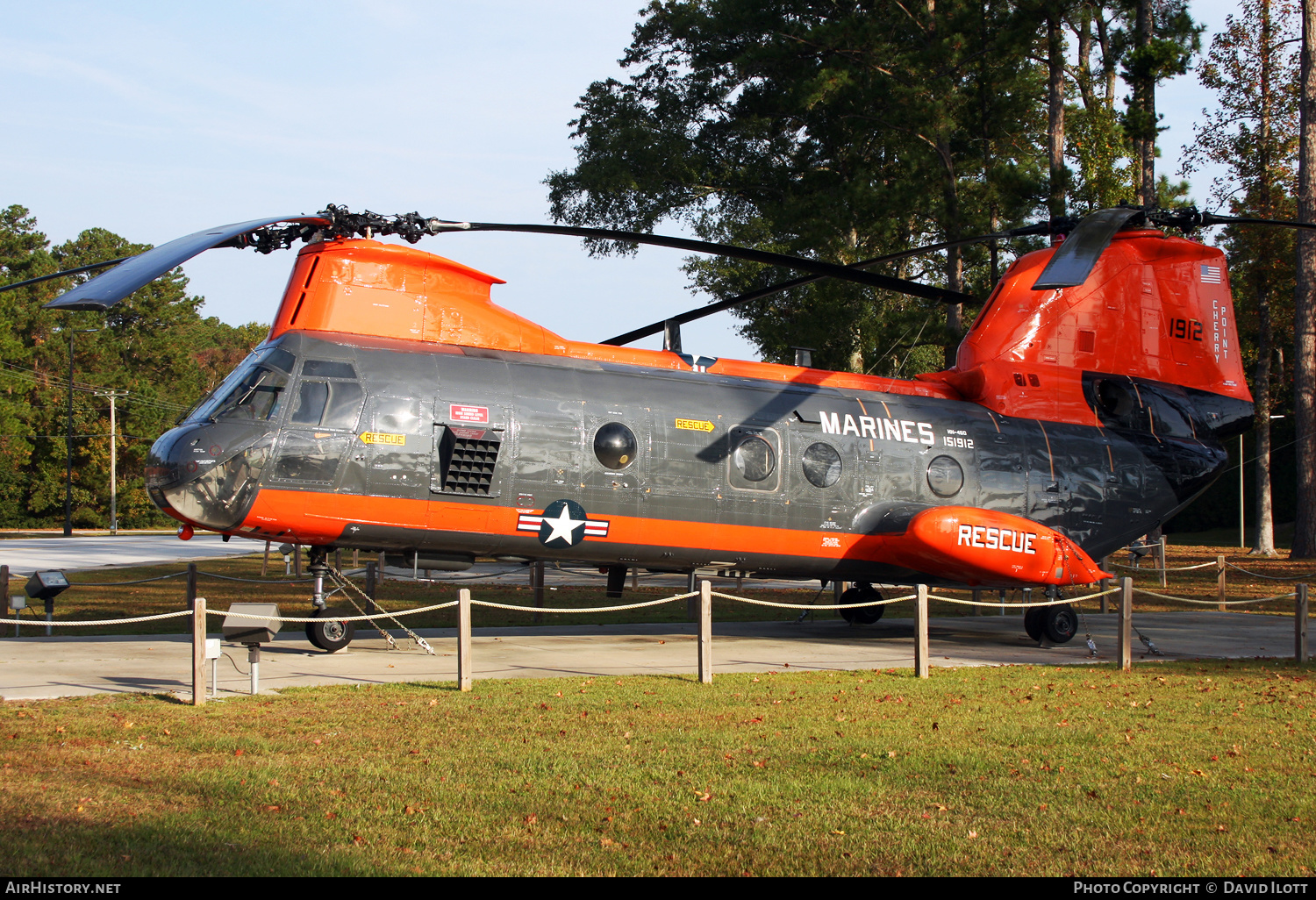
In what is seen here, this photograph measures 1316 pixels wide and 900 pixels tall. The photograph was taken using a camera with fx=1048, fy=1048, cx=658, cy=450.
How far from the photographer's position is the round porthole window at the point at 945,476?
15953mm

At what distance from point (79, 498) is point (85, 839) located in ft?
253

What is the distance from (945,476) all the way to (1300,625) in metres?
5.05

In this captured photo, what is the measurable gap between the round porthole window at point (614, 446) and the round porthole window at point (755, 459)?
1.59 m

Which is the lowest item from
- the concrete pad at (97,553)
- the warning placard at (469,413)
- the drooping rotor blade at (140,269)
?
the concrete pad at (97,553)

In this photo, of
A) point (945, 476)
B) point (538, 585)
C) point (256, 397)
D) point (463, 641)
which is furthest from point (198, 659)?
point (945, 476)

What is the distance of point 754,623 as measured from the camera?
19375 mm

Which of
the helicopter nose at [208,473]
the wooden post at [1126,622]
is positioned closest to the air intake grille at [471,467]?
the helicopter nose at [208,473]

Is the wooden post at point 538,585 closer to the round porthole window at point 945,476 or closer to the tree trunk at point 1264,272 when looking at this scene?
the round porthole window at point 945,476

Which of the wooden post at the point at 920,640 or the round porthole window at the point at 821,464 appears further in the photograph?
the round porthole window at the point at 821,464

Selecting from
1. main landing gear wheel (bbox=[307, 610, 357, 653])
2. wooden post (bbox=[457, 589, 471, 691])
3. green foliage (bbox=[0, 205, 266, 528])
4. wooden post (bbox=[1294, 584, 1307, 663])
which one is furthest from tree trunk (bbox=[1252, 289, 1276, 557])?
green foliage (bbox=[0, 205, 266, 528])

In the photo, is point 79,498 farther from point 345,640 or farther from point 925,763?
point 925,763

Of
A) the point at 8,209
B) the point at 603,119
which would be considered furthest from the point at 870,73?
the point at 8,209

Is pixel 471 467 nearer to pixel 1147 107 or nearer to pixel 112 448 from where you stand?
pixel 1147 107
